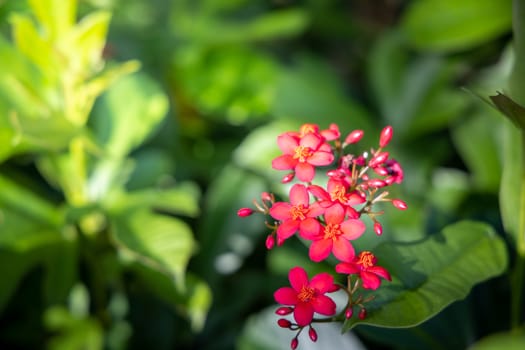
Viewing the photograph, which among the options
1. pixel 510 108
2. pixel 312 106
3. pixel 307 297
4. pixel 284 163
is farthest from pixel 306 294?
pixel 312 106

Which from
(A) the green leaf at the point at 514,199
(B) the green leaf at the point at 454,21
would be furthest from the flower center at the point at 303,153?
(B) the green leaf at the point at 454,21

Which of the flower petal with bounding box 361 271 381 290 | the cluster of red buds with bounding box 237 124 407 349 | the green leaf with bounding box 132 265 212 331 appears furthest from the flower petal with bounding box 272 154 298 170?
the green leaf with bounding box 132 265 212 331

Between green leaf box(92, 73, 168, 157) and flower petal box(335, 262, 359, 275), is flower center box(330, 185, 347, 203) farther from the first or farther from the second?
green leaf box(92, 73, 168, 157)

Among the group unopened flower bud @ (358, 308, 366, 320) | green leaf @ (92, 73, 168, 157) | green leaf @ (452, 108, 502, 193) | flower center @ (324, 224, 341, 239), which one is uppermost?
flower center @ (324, 224, 341, 239)

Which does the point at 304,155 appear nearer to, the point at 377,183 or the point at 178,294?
the point at 377,183

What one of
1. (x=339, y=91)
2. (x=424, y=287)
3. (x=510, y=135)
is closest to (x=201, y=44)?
(x=339, y=91)

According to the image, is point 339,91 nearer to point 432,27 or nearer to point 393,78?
point 393,78

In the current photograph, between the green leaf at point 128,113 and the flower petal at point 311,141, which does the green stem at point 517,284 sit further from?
the green leaf at point 128,113
